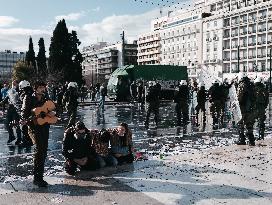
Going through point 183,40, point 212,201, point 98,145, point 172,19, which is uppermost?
point 172,19

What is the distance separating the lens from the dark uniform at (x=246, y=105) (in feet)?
34.2

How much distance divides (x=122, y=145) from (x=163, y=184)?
1.80m

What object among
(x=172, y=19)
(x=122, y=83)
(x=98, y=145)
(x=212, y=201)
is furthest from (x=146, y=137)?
(x=172, y=19)

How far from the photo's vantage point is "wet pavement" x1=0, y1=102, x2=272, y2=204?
591cm

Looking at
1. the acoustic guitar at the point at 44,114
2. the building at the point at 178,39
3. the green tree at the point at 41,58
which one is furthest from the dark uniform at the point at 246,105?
the building at the point at 178,39

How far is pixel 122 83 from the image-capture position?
36.5 meters

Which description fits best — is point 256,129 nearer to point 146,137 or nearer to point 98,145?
point 146,137

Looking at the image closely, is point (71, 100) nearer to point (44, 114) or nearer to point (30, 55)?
point (44, 114)

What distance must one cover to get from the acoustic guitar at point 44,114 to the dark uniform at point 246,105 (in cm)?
552

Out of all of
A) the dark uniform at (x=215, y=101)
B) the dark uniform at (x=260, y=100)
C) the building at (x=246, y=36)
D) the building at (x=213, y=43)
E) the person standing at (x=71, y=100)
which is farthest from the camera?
the building at (x=213, y=43)

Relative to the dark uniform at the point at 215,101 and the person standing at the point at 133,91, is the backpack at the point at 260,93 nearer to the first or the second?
the dark uniform at the point at 215,101

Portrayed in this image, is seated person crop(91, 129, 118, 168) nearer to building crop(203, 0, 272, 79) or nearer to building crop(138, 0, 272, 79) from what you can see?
building crop(138, 0, 272, 79)

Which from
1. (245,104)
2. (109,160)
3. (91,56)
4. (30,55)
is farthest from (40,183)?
(91,56)

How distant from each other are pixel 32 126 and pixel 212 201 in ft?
10.6
